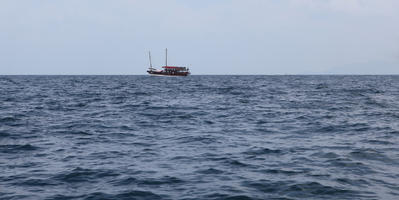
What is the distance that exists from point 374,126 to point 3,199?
15701mm

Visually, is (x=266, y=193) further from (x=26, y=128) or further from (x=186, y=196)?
(x=26, y=128)

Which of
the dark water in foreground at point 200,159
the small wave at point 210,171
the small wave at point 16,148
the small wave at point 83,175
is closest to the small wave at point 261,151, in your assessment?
the dark water in foreground at point 200,159

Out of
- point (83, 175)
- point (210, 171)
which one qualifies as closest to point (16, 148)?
point (83, 175)

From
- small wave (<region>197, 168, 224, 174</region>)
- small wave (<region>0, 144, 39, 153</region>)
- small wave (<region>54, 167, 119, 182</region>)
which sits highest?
small wave (<region>197, 168, 224, 174</region>)

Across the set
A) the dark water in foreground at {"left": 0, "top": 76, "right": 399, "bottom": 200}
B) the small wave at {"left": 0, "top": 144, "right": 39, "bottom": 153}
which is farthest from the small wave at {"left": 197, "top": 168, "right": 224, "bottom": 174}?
the small wave at {"left": 0, "top": 144, "right": 39, "bottom": 153}

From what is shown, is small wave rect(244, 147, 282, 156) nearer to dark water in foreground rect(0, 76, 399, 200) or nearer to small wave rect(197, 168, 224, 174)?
dark water in foreground rect(0, 76, 399, 200)

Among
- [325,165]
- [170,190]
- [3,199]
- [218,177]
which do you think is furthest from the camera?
[325,165]

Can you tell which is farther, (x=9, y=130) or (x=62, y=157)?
(x=9, y=130)

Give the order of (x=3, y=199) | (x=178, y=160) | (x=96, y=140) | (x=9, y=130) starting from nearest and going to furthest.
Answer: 1. (x=3, y=199)
2. (x=178, y=160)
3. (x=96, y=140)
4. (x=9, y=130)

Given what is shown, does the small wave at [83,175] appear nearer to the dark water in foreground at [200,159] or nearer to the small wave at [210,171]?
the dark water in foreground at [200,159]

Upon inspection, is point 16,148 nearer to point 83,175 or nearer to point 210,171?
point 83,175

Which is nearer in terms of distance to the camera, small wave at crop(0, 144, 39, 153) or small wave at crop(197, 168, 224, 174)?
small wave at crop(197, 168, 224, 174)

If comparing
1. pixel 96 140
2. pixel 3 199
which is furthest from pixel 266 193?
pixel 96 140

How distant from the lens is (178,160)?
10.2 m
